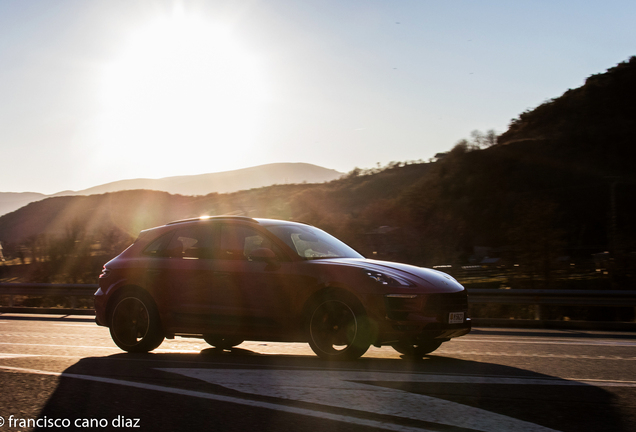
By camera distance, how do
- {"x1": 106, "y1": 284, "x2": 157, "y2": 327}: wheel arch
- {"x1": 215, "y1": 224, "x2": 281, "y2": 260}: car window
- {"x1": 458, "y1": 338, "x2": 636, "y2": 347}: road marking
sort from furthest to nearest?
1. {"x1": 458, "y1": 338, "x2": 636, "y2": 347}: road marking
2. {"x1": 106, "y1": 284, "x2": 157, "y2": 327}: wheel arch
3. {"x1": 215, "y1": 224, "x2": 281, "y2": 260}: car window

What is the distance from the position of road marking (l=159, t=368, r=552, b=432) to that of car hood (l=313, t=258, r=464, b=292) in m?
1.19

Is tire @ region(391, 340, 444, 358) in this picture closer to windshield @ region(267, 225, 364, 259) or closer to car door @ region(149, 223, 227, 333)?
windshield @ region(267, 225, 364, 259)

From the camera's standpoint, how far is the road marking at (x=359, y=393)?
13.5ft

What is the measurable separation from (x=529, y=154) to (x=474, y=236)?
34.6 feet

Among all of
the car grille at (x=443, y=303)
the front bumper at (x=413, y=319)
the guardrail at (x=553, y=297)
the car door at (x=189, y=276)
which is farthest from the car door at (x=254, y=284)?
the guardrail at (x=553, y=297)

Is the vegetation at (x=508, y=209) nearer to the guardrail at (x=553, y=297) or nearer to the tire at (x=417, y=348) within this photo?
the guardrail at (x=553, y=297)

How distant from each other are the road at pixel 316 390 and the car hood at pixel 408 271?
82 centimetres

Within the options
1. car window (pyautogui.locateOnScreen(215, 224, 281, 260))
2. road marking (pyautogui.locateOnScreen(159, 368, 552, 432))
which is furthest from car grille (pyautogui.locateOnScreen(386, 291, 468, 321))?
car window (pyautogui.locateOnScreen(215, 224, 281, 260))

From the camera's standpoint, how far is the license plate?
258 inches

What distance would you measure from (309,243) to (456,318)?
1923 mm

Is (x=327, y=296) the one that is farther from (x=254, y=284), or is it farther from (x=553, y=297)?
(x=553, y=297)

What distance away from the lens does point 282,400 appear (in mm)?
4719

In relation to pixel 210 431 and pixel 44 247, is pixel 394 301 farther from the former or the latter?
pixel 44 247

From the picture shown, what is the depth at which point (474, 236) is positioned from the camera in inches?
2167
